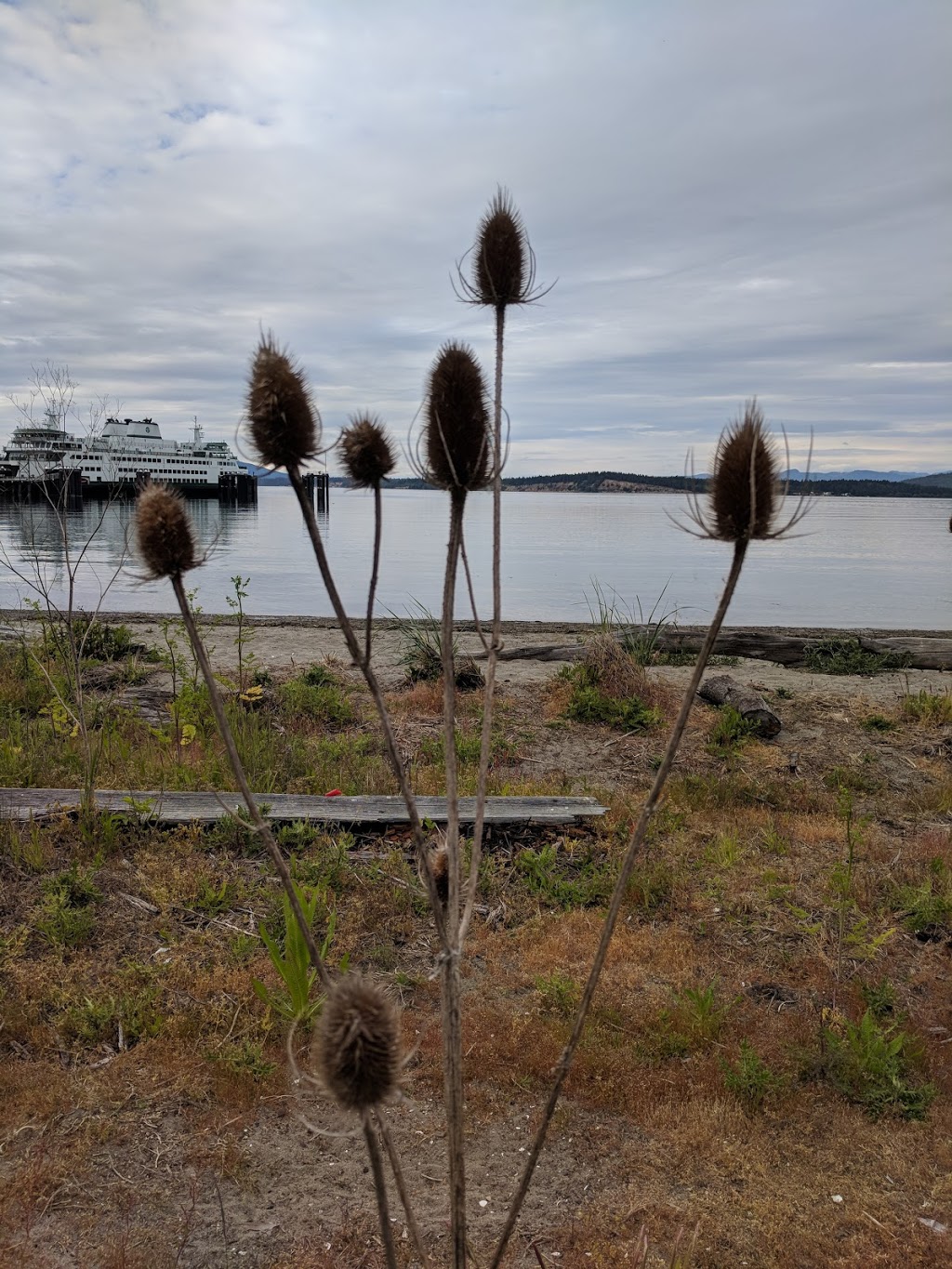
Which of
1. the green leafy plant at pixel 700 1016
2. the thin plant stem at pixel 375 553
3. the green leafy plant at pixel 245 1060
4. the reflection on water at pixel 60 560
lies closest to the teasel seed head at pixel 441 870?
the thin plant stem at pixel 375 553

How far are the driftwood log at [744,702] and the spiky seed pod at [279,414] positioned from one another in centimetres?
792

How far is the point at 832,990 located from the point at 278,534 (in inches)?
2094

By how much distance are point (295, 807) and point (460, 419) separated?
15.7 ft

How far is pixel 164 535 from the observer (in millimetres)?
1816

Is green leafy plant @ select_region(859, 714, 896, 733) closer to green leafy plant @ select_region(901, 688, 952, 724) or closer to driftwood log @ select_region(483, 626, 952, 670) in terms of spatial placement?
green leafy plant @ select_region(901, 688, 952, 724)

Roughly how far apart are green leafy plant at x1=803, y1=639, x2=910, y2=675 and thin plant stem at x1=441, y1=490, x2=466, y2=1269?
40.4ft

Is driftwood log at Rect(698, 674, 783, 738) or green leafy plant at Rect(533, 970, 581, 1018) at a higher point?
driftwood log at Rect(698, 674, 783, 738)

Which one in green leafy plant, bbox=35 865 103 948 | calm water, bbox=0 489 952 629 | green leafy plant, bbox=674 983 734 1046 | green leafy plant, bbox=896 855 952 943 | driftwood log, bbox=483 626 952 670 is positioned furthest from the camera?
calm water, bbox=0 489 952 629

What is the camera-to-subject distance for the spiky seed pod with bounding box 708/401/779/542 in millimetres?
1684

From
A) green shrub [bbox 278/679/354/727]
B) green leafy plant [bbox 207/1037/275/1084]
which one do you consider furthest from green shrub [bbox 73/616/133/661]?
green leafy plant [bbox 207/1037/275/1084]

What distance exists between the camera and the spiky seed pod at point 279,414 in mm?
1708

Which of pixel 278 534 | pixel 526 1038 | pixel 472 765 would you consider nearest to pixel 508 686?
pixel 472 765

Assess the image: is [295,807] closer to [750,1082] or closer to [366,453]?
[750,1082]

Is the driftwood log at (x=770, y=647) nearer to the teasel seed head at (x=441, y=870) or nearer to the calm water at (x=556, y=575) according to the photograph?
the calm water at (x=556, y=575)
